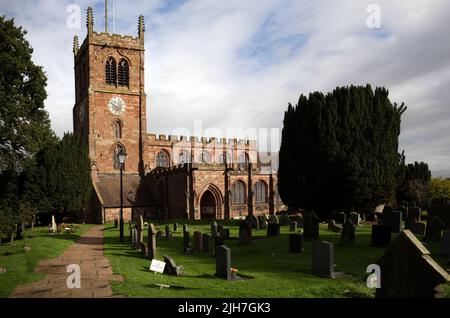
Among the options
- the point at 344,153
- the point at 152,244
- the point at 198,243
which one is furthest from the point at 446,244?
the point at 344,153

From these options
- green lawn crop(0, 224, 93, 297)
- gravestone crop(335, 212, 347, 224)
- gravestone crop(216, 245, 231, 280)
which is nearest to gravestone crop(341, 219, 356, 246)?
gravestone crop(216, 245, 231, 280)

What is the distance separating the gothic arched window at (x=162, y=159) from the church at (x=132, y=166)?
1.51 m

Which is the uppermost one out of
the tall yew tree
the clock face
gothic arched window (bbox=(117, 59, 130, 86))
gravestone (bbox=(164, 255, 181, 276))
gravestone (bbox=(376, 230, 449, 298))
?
gothic arched window (bbox=(117, 59, 130, 86))

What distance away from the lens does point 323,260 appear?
10523mm

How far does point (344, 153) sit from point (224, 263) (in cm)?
1916

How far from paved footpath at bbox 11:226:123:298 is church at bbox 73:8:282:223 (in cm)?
2257

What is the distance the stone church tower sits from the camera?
136ft

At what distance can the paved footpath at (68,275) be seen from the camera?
7.83 m

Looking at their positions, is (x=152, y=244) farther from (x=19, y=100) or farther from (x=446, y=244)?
(x=19, y=100)

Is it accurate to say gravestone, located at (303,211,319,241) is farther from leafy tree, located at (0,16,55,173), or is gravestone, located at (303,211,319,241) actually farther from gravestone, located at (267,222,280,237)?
leafy tree, located at (0,16,55,173)

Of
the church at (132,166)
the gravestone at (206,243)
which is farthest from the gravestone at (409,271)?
the church at (132,166)

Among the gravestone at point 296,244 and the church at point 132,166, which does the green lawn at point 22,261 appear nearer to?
the gravestone at point 296,244

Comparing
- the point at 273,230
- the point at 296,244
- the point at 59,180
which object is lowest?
the point at 273,230
